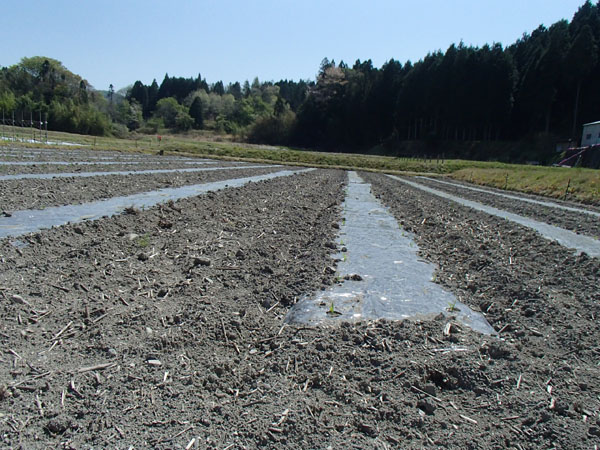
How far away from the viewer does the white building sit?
120ft

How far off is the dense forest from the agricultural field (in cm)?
4700

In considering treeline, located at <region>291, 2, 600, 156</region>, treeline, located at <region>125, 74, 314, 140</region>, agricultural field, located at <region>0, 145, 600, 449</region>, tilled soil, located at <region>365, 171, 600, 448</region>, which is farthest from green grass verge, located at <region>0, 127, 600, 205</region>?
treeline, located at <region>125, 74, 314, 140</region>

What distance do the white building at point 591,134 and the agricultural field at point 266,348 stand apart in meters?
39.0

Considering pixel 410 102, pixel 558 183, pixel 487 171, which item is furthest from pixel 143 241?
pixel 410 102

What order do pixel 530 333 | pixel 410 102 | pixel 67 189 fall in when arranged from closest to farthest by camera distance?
pixel 530 333
pixel 67 189
pixel 410 102

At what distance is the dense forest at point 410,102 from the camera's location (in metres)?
44.0

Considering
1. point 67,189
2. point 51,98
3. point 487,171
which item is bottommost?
point 67,189

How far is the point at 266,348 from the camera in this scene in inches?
114

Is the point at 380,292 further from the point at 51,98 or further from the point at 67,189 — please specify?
the point at 51,98

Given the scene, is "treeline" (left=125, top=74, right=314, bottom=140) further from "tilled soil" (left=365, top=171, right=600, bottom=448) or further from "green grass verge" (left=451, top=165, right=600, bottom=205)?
"tilled soil" (left=365, top=171, right=600, bottom=448)

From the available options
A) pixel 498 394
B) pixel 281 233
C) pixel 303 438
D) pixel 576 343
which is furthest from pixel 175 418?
pixel 281 233

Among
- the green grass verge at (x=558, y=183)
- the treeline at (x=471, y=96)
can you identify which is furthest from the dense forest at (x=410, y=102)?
the green grass verge at (x=558, y=183)

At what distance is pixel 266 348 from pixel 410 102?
60681mm

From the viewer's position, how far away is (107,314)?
3.19m
